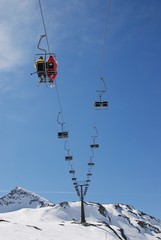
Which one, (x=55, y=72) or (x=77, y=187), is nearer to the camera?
(x=55, y=72)

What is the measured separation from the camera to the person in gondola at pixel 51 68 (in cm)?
2022

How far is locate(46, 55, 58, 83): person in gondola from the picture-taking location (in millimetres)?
20219

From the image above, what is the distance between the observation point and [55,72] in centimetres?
2019

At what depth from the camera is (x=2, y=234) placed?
1289 inches

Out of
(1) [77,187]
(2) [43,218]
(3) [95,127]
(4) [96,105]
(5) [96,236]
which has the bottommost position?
(5) [96,236]

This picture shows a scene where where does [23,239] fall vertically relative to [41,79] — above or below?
below

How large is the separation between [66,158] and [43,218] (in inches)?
5964

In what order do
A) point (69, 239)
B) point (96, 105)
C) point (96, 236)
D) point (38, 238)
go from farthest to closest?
point (96, 236) → point (69, 239) → point (38, 238) → point (96, 105)

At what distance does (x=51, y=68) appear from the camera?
2034cm

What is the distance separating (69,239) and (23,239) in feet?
36.1

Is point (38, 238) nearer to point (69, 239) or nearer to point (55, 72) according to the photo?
point (69, 239)

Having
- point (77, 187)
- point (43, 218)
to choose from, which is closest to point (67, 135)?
point (77, 187)

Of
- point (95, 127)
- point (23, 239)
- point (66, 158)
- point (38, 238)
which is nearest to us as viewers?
point (23, 239)

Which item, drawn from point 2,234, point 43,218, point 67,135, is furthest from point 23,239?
point 43,218
